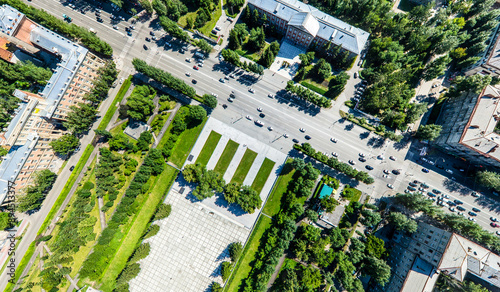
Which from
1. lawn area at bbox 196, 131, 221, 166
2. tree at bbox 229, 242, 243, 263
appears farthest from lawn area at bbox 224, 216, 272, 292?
lawn area at bbox 196, 131, 221, 166

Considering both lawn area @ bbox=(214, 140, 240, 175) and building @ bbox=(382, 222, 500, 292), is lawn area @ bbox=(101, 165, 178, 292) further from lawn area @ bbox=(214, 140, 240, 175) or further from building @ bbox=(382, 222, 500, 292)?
building @ bbox=(382, 222, 500, 292)

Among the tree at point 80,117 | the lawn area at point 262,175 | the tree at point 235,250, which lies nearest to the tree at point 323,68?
the lawn area at point 262,175

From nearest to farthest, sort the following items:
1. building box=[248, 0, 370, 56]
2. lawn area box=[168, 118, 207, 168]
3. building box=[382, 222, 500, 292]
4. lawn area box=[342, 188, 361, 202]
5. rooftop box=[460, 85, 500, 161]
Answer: building box=[382, 222, 500, 292], rooftop box=[460, 85, 500, 161], building box=[248, 0, 370, 56], lawn area box=[342, 188, 361, 202], lawn area box=[168, 118, 207, 168]

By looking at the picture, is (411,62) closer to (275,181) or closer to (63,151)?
(275,181)

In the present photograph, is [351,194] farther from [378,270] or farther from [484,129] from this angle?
[484,129]

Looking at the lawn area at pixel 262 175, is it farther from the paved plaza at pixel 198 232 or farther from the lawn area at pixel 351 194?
the lawn area at pixel 351 194

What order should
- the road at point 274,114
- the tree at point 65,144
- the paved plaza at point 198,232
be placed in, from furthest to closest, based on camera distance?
1. the road at point 274,114
2. the paved plaza at point 198,232
3. the tree at point 65,144

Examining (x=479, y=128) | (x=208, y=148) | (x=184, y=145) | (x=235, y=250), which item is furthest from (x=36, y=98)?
(x=479, y=128)
